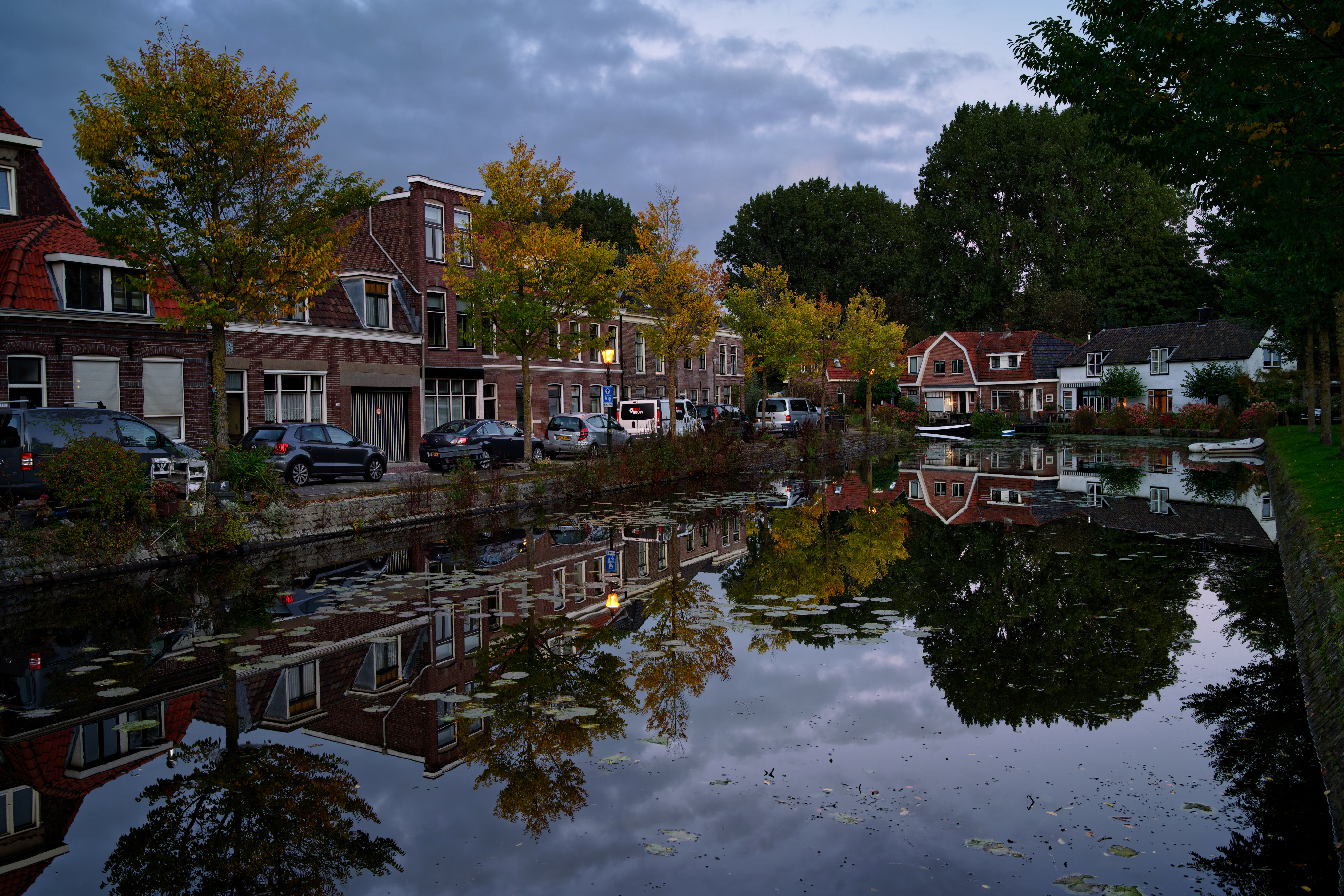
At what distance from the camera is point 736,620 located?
9828mm

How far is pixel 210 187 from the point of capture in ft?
54.3

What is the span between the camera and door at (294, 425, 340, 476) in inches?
844

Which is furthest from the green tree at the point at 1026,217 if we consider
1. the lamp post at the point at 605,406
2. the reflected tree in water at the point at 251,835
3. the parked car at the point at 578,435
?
the reflected tree in water at the point at 251,835

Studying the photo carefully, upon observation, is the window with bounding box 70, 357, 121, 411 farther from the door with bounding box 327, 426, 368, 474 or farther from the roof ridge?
the door with bounding box 327, 426, 368, 474

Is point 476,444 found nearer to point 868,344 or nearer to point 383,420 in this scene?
point 383,420

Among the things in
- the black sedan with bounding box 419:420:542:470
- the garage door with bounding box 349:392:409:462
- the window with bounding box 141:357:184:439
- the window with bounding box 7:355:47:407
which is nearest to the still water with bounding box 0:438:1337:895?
the window with bounding box 7:355:47:407

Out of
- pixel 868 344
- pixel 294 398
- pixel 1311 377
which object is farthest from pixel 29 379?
pixel 1311 377

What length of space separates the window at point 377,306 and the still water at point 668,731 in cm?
1910

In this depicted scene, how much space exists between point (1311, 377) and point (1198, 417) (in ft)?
52.7

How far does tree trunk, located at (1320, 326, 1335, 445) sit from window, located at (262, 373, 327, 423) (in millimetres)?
31229

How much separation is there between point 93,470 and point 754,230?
229ft

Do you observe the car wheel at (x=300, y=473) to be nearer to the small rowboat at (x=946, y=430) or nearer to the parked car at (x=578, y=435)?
the parked car at (x=578, y=435)

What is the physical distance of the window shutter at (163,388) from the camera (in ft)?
77.0

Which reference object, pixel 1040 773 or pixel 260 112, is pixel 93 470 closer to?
pixel 260 112
